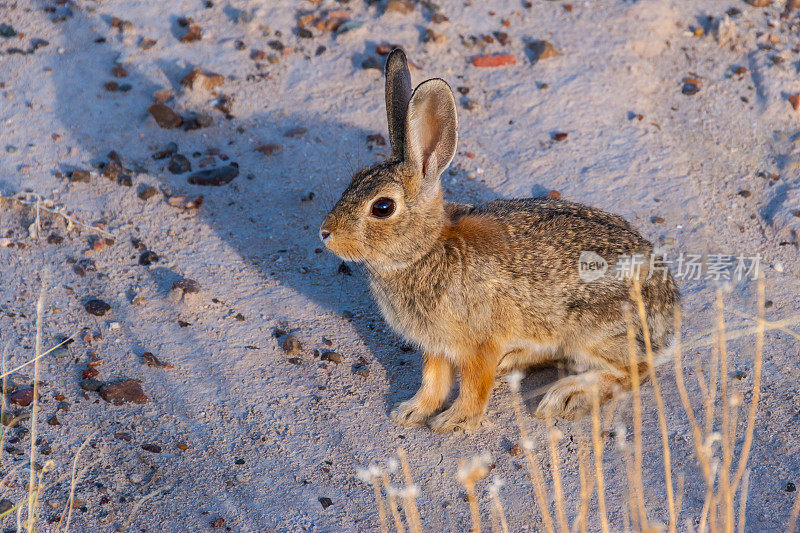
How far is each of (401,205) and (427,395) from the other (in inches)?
45.0

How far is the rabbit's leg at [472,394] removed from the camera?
479 centimetres

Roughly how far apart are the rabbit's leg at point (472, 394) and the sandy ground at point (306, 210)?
9 cm

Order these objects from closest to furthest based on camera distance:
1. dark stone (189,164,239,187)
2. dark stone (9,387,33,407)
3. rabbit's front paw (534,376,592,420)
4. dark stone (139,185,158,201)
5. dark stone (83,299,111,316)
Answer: dark stone (9,387,33,407) < rabbit's front paw (534,376,592,420) < dark stone (83,299,111,316) < dark stone (139,185,158,201) < dark stone (189,164,239,187)

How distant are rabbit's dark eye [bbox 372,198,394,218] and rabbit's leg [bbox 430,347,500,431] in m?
0.94

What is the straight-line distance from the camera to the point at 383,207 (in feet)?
15.3

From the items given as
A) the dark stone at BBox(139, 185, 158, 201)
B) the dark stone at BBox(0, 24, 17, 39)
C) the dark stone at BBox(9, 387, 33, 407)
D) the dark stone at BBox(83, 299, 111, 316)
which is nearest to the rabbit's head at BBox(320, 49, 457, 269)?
the dark stone at BBox(83, 299, 111, 316)

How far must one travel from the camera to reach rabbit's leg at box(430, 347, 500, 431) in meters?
4.79

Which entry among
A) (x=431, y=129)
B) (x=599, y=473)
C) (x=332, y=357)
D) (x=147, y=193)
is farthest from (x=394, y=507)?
(x=147, y=193)

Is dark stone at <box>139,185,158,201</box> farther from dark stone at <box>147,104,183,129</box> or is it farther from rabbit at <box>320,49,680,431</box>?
rabbit at <box>320,49,680,431</box>

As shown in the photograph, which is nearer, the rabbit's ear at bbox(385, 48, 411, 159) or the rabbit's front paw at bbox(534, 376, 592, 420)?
the rabbit's ear at bbox(385, 48, 411, 159)

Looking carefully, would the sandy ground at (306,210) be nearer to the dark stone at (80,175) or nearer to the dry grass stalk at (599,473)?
the dark stone at (80,175)

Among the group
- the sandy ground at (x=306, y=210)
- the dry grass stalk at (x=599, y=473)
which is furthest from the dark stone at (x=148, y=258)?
the dry grass stalk at (x=599, y=473)

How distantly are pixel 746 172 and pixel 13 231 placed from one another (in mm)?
5587

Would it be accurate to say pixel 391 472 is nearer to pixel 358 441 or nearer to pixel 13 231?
pixel 358 441
